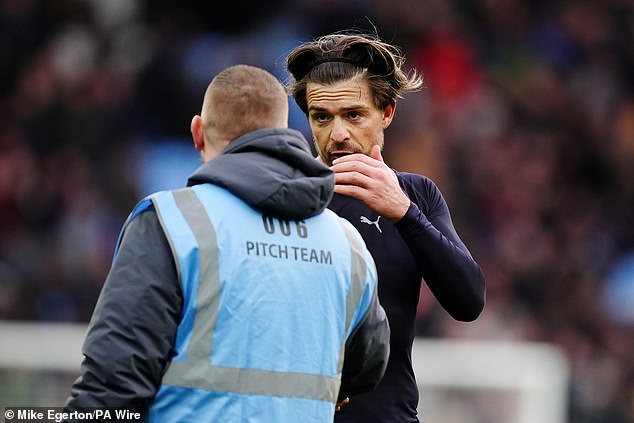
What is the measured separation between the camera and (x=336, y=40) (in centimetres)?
455

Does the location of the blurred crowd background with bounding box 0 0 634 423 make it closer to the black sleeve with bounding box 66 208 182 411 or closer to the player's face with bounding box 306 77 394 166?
the player's face with bounding box 306 77 394 166

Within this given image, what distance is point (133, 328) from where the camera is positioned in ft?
10.6

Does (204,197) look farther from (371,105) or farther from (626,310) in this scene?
(626,310)

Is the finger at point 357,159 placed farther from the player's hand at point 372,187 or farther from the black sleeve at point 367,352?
the black sleeve at point 367,352

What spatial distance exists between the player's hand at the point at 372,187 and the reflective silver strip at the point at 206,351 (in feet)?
2.43

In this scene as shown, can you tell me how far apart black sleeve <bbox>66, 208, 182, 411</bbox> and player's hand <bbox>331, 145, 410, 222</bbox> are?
0.87 m

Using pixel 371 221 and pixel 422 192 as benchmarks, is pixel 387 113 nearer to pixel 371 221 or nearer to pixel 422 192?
pixel 422 192

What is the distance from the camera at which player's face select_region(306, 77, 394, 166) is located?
434 centimetres

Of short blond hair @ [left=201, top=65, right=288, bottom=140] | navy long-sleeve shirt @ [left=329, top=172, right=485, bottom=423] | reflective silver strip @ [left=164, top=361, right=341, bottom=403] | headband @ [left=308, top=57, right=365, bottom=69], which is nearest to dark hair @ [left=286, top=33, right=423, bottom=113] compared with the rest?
headband @ [left=308, top=57, right=365, bottom=69]

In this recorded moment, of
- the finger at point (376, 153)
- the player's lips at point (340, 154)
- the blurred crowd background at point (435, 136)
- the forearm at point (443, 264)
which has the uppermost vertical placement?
the blurred crowd background at point (435, 136)

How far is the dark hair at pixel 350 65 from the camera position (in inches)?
175

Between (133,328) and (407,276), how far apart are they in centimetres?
130

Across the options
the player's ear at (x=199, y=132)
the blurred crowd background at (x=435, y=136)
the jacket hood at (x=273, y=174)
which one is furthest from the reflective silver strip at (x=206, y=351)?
the blurred crowd background at (x=435, y=136)

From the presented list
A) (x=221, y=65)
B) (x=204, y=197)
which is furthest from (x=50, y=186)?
(x=204, y=197)
